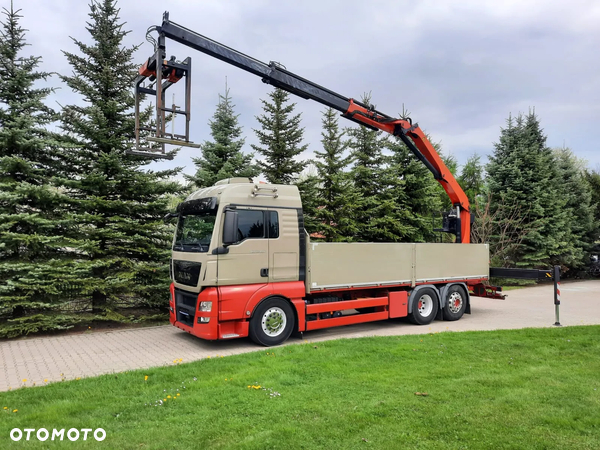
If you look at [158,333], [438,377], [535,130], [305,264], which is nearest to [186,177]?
[158,333]

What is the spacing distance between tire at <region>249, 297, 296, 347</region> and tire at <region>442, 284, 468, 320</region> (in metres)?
4.47

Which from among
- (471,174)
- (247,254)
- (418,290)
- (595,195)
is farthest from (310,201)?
(471,174)

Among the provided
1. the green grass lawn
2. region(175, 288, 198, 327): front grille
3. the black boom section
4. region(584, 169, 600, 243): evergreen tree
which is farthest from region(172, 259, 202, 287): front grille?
region(584, 169, 600, 243): evergreen tree

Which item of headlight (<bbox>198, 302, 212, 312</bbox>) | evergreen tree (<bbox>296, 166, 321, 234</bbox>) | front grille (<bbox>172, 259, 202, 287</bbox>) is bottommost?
headlight (<bbox>198, 302, 212, 312</bbox>)

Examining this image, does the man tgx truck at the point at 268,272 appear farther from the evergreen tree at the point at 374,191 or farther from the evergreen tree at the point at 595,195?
the evergreen tree at the point at 595,195

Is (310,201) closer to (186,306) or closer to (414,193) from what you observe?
(414,193)

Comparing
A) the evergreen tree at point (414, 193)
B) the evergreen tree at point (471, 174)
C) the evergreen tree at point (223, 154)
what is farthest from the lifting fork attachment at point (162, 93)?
the evergreen tree at point (471, 174)

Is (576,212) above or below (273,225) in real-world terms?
above

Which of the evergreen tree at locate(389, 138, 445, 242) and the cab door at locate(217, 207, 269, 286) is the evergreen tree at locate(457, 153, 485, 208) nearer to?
the evergreen tree at locate(389, 138, 445, 242)

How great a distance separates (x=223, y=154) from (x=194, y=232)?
606 cm

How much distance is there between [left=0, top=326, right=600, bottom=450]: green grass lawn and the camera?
394 centimetres

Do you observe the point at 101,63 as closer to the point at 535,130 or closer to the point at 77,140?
the point at 77,140

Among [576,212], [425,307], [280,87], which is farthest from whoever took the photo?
[576,212]

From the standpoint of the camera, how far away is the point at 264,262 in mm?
8109
